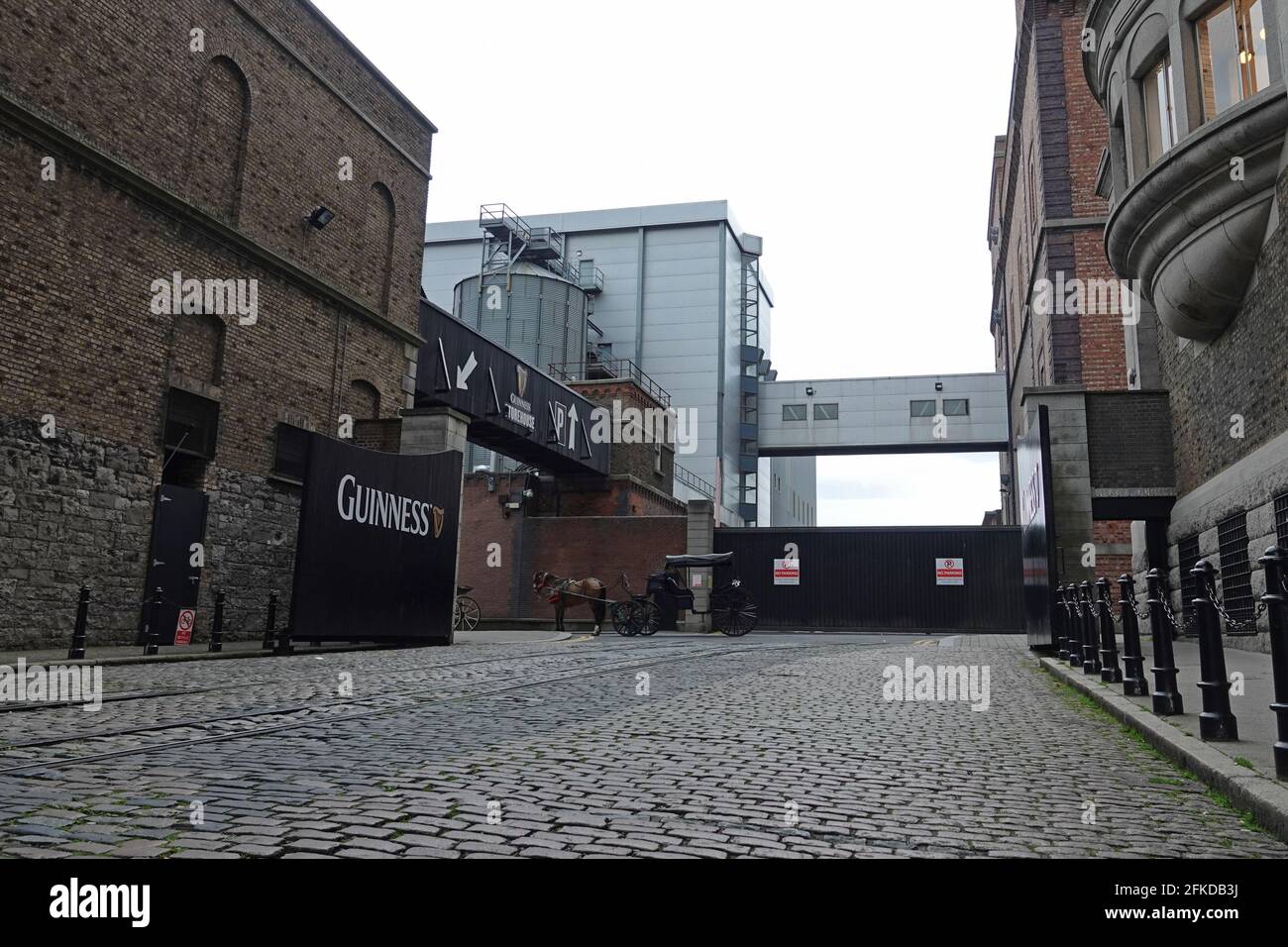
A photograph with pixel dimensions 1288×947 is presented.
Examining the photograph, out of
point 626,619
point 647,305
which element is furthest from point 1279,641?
point 647,305

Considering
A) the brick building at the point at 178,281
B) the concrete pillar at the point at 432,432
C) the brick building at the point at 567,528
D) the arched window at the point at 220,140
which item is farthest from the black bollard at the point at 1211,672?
the brick building at the point at 567,528

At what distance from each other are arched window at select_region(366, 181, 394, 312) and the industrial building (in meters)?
18.8

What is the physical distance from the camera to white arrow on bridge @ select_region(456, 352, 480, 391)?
24.3 metres

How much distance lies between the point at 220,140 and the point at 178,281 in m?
2.98

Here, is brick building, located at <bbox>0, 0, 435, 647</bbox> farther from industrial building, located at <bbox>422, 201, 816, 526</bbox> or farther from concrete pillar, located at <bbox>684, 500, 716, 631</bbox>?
industrial building, located at <bbox>422, 201, 816, 526</bbox>

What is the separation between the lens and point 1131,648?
7273 mm

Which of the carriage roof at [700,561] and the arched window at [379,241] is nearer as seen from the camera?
the arched window at [379,241]

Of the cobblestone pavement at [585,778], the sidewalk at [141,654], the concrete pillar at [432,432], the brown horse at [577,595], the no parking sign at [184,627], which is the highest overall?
the concrete pillar at [432,432]

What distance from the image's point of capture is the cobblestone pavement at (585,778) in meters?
3.22

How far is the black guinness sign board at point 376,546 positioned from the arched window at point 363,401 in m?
3.61

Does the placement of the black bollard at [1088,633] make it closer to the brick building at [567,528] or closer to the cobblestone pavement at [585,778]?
the cobblestone pavement at [585,778]

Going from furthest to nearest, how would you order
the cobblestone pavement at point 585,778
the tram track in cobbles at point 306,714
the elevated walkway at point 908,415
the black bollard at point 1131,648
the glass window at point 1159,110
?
the elevated walkway at point 908,415 < the glass window at point 1159,110 < the black bollard at point 1131,648 < the tram track in cobbles at point 306,714 < the cobblestone pavement at point 585,778
